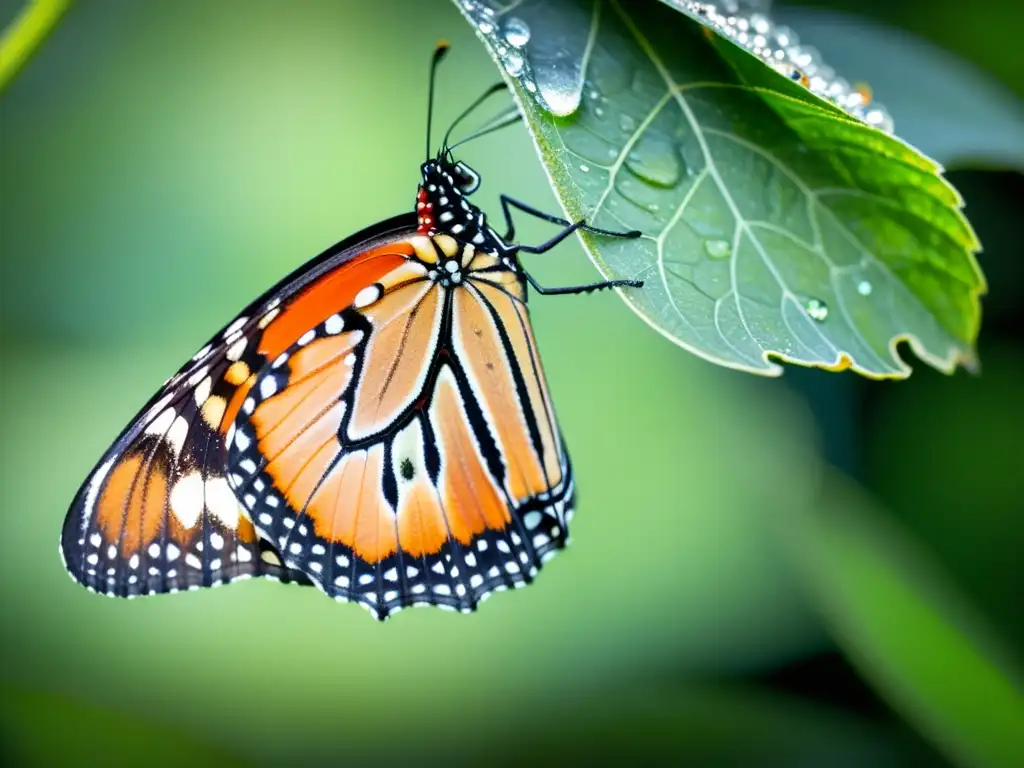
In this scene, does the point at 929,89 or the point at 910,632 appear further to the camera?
the point at 910,632

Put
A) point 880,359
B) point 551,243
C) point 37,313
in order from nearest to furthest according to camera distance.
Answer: point 880,359 < point 551,243 < point 37,313

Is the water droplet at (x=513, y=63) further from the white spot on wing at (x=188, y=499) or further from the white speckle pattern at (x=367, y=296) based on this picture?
the white spot on wing at (x=188, y=499)

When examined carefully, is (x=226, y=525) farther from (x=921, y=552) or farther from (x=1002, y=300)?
(x=1002, y=300)

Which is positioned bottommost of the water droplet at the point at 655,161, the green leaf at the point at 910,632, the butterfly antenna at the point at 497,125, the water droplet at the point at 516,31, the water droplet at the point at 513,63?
the green leaf at the point at 910,632

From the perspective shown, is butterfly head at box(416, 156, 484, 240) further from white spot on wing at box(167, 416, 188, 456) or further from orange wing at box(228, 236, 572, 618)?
white spot on wing at box(167, 416, 188, 456)

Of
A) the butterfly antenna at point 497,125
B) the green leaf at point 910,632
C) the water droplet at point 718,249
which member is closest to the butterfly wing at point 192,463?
the butterfly antenna at point 497,125

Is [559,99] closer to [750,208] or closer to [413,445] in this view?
[750,208]

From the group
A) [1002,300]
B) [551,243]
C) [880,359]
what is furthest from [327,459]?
[1002,300]

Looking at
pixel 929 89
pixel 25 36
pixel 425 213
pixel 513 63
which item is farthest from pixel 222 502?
pixel 929 89
